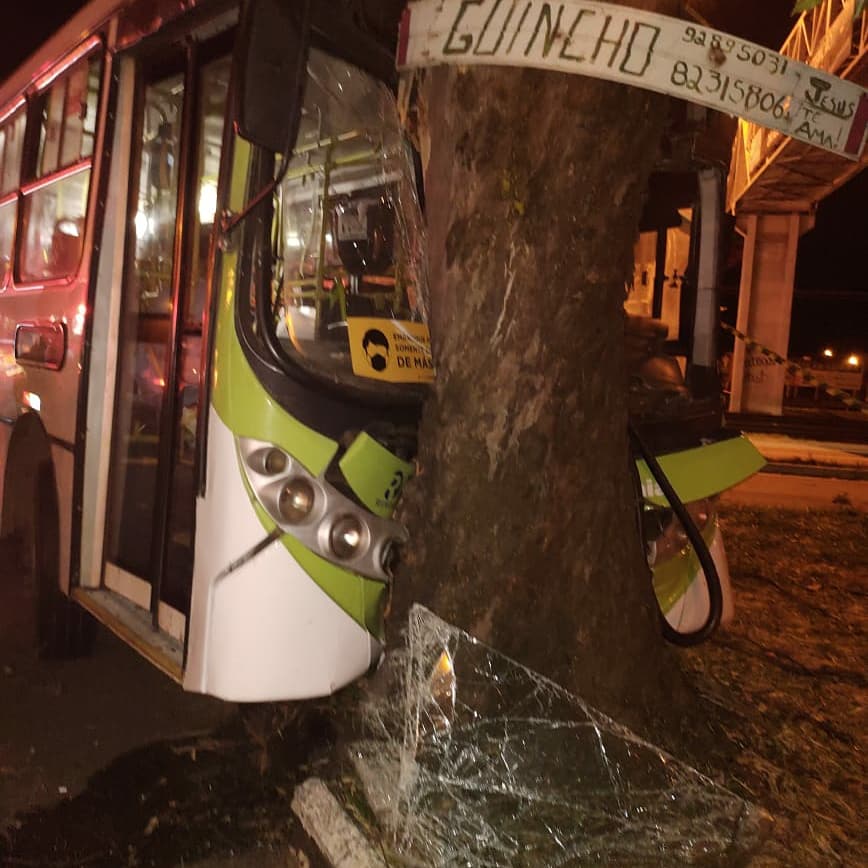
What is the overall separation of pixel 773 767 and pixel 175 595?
94.8 inches

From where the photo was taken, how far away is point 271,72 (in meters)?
2.34

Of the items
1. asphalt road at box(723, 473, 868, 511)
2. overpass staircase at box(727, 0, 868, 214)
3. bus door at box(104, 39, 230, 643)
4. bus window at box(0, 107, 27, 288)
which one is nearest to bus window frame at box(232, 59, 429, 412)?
bus door at box(104, 39, 230, 643)

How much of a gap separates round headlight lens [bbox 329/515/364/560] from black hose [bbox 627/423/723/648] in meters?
1.17

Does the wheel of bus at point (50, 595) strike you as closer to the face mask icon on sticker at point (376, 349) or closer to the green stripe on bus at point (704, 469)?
the face mask icon on sticker at point (376, 349)

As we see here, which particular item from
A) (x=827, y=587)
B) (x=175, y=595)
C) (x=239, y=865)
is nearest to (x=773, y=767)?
(x=239, y=865)

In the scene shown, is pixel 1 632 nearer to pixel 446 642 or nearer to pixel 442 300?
pixel 446 642

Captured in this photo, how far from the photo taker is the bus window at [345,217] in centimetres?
291

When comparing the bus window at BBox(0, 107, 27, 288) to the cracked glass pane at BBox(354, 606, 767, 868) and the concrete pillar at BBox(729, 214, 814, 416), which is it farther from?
the concrete pillar at BBox(729, 214, 814, 416)

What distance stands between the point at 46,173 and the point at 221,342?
7.69ft

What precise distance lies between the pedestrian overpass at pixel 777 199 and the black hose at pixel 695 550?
849cm

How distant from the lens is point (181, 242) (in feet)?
10.0

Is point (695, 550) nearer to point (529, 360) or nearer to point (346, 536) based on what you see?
point (529, 360)

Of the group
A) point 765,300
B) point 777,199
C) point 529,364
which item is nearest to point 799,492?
point 529,364

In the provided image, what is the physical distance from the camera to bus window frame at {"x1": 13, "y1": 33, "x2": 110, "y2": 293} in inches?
137
